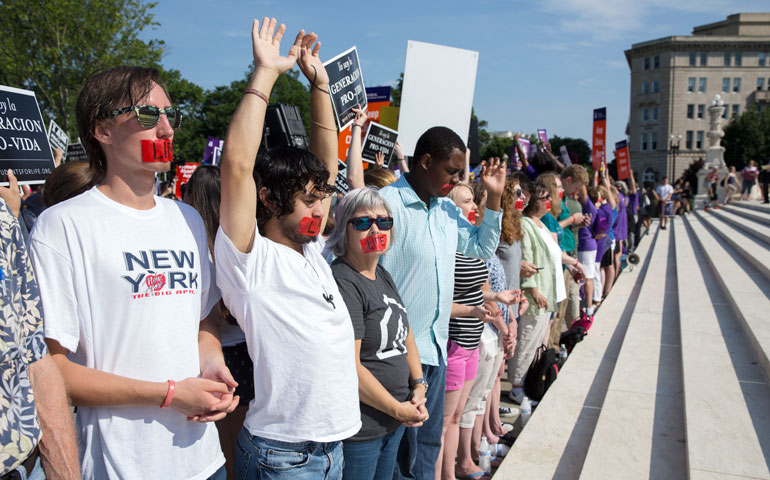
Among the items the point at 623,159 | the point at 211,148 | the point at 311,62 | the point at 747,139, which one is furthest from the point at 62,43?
the point at 747,139

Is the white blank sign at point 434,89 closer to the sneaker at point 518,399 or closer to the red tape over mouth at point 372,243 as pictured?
the red tape over mouth at point 372,243

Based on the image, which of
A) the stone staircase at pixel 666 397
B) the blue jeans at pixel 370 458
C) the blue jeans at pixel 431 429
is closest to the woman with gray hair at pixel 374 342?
the blue jeans at pixel 370 458

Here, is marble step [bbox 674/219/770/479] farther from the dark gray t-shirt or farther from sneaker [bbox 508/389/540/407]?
the dark gray t-shirt

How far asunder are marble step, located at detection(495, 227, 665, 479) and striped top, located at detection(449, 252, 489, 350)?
923mm

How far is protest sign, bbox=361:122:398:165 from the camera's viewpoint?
551 cm

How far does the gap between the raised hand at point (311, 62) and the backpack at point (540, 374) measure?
386cm

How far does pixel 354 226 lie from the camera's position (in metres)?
2.50

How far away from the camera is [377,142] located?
5547 mm

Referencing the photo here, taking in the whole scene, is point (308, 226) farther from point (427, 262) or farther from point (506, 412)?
point (506, 412)

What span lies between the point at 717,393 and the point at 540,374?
1561 mm

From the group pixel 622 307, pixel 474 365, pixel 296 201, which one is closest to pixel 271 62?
pixel 296 201

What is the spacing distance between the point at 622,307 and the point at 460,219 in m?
5.89

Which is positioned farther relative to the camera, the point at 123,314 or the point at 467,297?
the point at 467,297

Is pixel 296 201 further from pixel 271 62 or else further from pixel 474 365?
pixel 474 365
